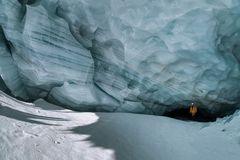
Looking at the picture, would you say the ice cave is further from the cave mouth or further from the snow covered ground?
the snow covered ground

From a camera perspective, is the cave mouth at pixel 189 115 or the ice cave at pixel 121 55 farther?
the cave mouth at pixel 189 115

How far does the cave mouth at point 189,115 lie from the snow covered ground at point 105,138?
1971 millimetres

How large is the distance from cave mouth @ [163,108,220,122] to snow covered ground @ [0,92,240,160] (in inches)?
77.6

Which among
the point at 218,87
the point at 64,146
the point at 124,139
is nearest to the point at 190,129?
the point at 124,139

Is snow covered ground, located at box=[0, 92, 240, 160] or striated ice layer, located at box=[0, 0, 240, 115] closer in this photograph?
snow covered ground, located at box=[0, 92, 240, 160]

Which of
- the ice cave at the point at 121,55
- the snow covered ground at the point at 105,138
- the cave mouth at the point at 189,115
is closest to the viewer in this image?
the snow covered ground at the point at 105,138

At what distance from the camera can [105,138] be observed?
5.13 meters

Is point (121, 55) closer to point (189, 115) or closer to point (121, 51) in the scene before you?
point (121, 51)

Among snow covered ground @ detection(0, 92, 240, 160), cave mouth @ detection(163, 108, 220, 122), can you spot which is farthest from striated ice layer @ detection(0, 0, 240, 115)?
snow covered ground @ detection(0, 92, 240, 160)

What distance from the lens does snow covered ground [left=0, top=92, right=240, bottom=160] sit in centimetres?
403

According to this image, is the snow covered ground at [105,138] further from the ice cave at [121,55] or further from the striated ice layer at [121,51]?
the striated ice layer at [121,51]

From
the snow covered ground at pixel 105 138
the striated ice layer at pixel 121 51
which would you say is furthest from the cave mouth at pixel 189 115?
the snow covered ground at pixel 105 138

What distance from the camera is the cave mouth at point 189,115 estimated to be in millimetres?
8727

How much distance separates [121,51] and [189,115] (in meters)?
2.66
